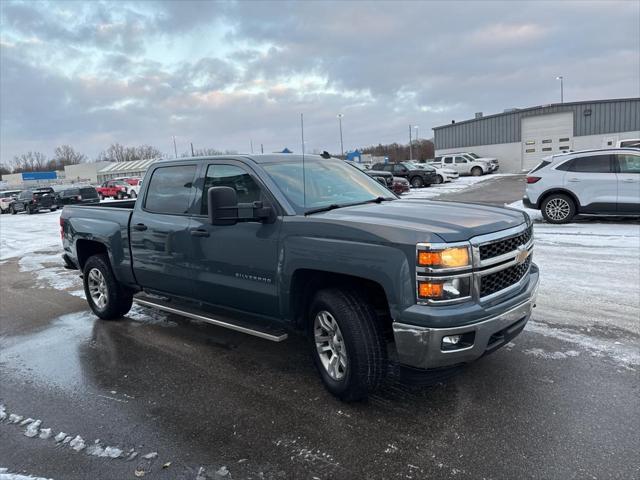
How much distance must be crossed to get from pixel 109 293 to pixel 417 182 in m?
25.9

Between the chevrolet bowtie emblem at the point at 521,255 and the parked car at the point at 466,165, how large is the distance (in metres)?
35.9

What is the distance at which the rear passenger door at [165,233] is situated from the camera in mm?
4859

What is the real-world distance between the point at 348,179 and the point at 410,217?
4.68ft

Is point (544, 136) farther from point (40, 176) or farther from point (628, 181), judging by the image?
point (40, 176)

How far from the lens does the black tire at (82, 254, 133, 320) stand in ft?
19.6

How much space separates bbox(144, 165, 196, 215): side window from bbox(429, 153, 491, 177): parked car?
35250 mm

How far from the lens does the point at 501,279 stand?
11.6 feet

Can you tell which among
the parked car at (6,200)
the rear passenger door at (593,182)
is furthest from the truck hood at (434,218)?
the parked car at (6,200)

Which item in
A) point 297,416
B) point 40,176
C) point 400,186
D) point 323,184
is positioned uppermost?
point 40,176

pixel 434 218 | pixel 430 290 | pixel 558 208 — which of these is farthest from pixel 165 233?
pixel 558 208

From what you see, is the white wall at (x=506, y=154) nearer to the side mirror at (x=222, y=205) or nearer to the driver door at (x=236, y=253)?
the driver door at (x=236, y=253)

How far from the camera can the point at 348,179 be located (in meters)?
4.90

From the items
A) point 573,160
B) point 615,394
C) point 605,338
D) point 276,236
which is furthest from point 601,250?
point 276,236

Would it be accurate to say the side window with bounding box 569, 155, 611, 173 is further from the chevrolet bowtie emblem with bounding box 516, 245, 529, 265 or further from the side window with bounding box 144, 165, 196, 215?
the side window with bounding box 144, 165, 196, 215
